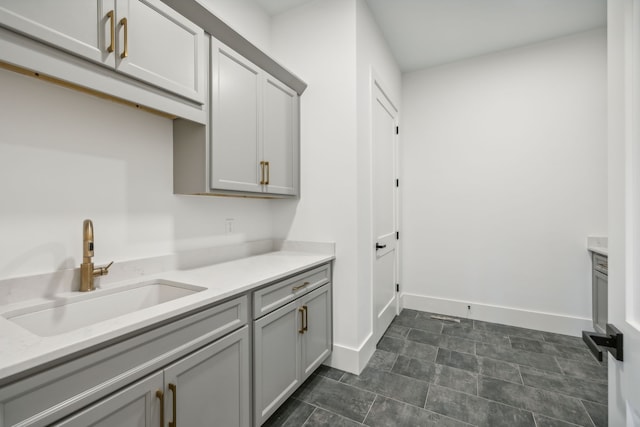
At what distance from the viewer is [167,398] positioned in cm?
109


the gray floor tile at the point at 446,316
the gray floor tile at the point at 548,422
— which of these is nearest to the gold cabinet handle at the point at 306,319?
the gray floor tile at the point at 548,422

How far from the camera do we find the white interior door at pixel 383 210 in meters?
2.66

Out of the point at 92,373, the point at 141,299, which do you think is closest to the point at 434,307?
the point at 141,299

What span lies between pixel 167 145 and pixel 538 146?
11.2ft

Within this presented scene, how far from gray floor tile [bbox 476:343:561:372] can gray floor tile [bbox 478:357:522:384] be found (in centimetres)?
8

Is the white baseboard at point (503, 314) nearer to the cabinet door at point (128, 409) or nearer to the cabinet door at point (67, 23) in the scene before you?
the cabinet door at point (128, 409)

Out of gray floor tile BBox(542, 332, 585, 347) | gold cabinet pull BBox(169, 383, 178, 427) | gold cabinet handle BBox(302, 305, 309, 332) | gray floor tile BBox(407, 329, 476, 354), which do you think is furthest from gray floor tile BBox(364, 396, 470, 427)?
gray floor tile BBox(542, 332, 585, 347)

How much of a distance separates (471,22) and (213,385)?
135 inches

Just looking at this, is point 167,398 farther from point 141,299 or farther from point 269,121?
point 269,121

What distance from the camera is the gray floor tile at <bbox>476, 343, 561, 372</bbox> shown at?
7.64 feet

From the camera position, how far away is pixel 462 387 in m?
2.04

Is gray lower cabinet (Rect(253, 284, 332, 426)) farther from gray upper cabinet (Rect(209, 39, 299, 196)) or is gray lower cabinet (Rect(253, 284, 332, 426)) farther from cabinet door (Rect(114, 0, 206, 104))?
cabinet door (Rect(114, 0, 206, 104))

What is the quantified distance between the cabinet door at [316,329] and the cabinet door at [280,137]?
2.71 ft

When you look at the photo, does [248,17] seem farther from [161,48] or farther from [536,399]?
[536,399]
